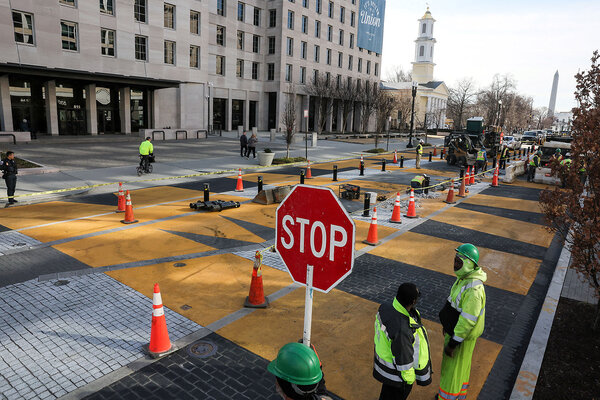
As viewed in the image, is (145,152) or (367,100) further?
(367,100)

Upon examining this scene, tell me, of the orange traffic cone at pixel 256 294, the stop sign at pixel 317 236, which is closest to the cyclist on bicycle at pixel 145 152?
the orange traffic cone at pixel 256 294

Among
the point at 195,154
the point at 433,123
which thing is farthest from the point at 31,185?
the point at 433,123

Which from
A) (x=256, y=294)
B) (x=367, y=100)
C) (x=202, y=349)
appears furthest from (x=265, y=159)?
(x=367, y=100)

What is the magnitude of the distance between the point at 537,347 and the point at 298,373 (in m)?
5.28

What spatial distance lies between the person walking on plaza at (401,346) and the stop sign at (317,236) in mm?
750

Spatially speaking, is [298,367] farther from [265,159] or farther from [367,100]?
[367,100]

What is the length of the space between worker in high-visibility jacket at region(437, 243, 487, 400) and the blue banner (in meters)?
72.7

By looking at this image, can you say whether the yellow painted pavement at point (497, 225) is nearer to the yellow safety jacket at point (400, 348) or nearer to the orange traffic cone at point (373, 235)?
the orange traffic cone at point (373, 235)

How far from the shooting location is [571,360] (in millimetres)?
5855

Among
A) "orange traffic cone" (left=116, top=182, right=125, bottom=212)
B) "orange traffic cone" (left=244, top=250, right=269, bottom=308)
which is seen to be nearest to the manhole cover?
"orange traffic cone" (left=244, top=250, right=269, bottom=308)

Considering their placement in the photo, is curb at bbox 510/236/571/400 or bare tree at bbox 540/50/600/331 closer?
curb at bbox 510/236/571/400

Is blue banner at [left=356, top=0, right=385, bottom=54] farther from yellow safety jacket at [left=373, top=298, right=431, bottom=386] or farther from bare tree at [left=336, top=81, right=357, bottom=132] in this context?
yellow safety jacket at [left=373, top=298, right=431, bottom=386]

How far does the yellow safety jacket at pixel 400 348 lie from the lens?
11.8 feet

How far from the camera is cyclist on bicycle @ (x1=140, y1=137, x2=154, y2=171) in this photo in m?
19.4
